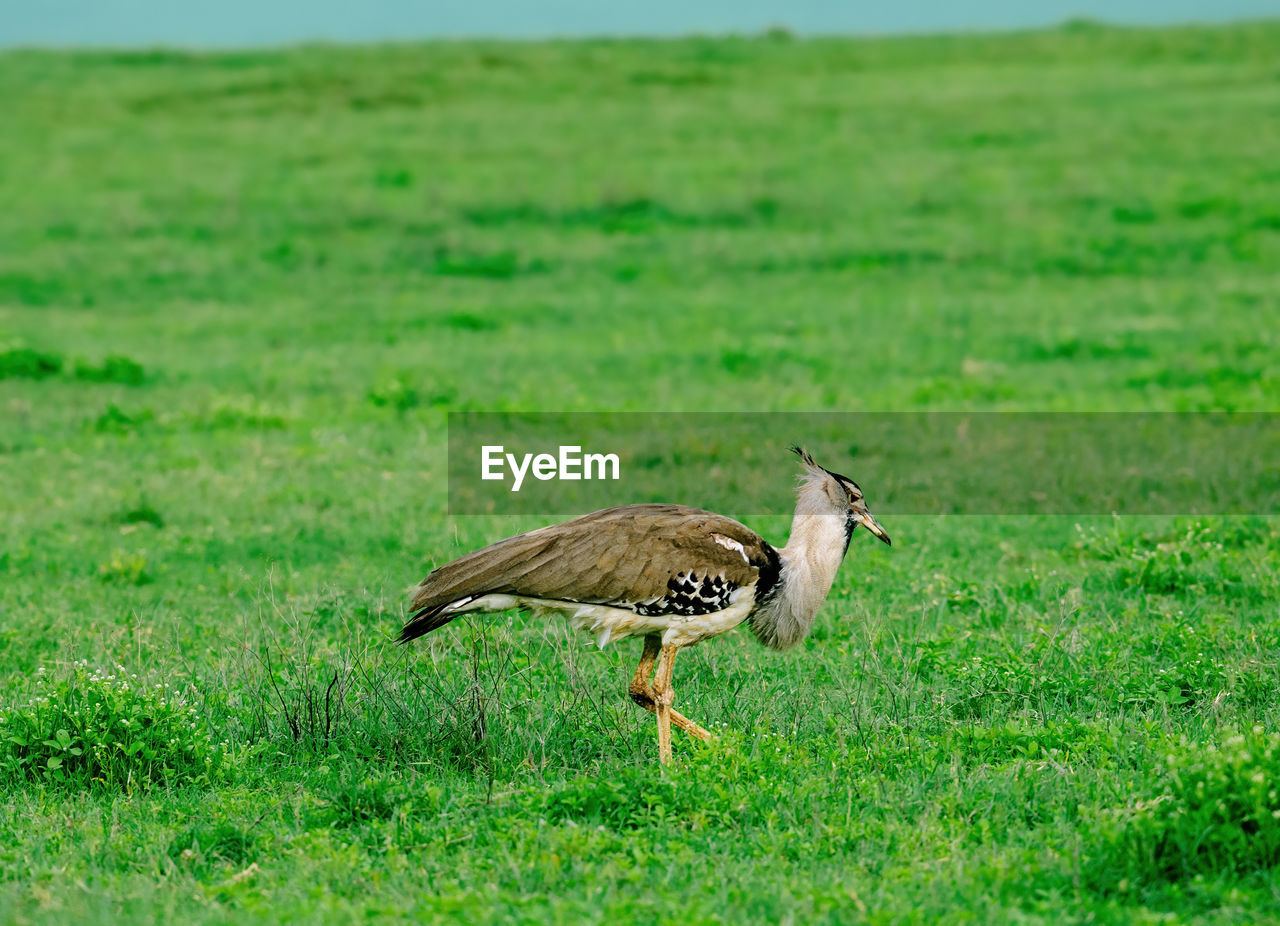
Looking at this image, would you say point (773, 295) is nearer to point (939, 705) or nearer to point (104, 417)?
point (104, 417)

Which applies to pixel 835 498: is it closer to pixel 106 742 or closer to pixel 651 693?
pixel 651 693

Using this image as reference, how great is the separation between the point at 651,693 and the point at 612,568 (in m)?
0.65

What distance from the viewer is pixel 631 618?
681 centimetres

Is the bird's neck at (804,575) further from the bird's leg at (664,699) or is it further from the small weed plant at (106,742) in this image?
the small weed plant at (106,742)

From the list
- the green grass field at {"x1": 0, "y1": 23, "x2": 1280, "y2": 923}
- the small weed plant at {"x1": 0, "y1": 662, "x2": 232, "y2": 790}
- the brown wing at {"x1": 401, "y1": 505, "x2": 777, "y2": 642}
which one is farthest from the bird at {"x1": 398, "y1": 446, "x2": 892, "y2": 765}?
the small weed plant at {"x1": 0, "y1": 662, "x2": 232, "y2": 790}

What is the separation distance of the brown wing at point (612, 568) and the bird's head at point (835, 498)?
0.46 meters

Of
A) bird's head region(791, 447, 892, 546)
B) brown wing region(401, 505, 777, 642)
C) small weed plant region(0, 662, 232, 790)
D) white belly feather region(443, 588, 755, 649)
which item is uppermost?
bird's head region(791, 447, 892, 546)

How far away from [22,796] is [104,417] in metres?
8.86

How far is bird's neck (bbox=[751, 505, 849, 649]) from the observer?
23.4ft

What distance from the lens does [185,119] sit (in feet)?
110

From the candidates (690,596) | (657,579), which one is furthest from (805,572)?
(657,579)

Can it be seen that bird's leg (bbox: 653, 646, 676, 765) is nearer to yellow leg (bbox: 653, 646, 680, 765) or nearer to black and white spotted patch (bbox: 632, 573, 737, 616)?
yellow leg (bbox: 653, 646, 680, 765)

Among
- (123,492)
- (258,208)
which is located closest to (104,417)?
(123,492)

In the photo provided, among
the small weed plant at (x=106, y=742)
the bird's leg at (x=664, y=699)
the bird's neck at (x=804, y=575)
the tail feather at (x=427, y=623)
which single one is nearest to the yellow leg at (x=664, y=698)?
the bird's leg at (x=664, y=699)
